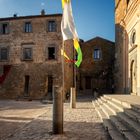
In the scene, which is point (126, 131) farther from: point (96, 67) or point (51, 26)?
point (96, 67)

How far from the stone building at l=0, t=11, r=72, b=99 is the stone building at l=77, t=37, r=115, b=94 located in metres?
4.59

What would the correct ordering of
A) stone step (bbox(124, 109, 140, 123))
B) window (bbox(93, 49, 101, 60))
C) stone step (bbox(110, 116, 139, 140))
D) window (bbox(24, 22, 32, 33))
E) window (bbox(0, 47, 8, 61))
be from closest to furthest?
stone step (bbox(110, 116, 139, 140)) → stone step (bbox(124, 109, 140, 123)) → window (bbox(24, 22, 32, 33)) → window (bbox(0, 47, 8, 61)) → window (bbox(93, 49, 101, 60))

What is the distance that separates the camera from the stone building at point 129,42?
723 inches

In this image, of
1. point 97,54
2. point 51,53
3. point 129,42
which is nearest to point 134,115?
point 129,42

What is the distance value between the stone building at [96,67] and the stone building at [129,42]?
5.43m

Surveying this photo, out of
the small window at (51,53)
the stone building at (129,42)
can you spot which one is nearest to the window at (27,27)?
the small window at (51,53)

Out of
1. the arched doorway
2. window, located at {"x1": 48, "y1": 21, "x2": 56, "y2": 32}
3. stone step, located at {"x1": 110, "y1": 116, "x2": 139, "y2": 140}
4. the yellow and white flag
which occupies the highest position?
window, located at {"x1": 48, "y1": 21, "x2": 56, "y2": 32}

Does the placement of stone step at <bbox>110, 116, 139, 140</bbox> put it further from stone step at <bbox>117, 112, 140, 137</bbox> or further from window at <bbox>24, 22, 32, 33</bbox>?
window at <bbox>24, 22, 32, 33</bbox>

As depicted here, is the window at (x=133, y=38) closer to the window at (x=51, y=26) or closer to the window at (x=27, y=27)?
the window at (x=51, y=26)

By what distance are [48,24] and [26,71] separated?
5156 millimetres

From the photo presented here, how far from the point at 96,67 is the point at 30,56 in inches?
352

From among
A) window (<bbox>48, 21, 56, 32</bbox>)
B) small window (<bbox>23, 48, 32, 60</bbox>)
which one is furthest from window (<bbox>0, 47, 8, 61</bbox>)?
window (<bbox>48, 21, 56, 32</bbox>)

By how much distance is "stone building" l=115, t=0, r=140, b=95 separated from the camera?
18375 millimetres

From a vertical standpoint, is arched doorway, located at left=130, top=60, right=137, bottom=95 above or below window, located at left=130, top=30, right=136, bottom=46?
below
